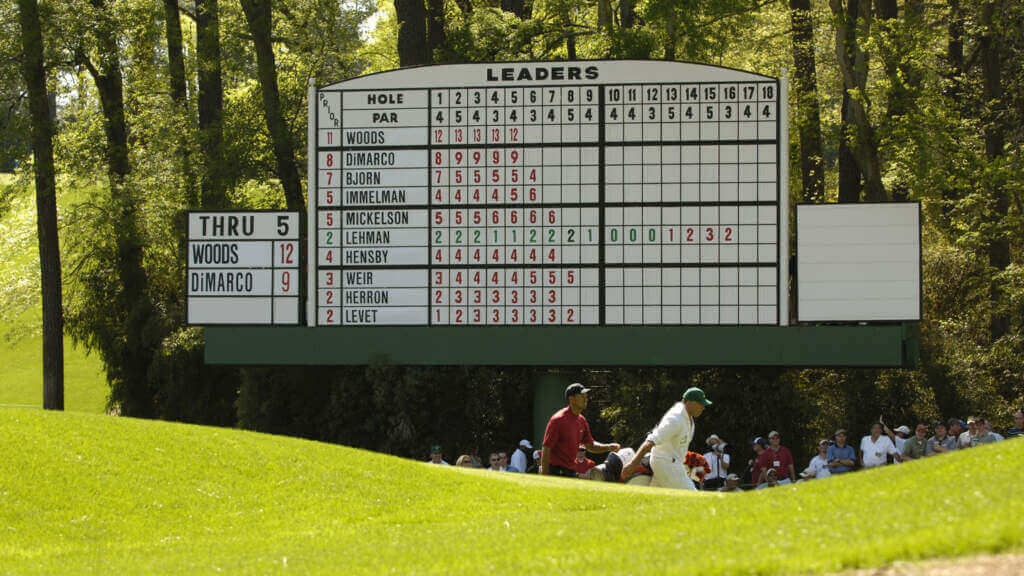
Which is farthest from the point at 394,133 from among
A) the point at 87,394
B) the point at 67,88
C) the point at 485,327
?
the point at 87,394

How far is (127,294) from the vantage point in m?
27.4

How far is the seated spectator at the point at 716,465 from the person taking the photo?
53.6ft

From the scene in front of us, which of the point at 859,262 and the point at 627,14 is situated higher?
the point at 627,14

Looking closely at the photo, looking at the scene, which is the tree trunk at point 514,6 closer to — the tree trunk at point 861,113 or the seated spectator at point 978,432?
the tree trunk at point 861,113

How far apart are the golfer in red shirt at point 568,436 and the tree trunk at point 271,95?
15025mm

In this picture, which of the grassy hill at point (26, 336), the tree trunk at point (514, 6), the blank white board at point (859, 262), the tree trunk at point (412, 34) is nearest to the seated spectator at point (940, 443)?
the blank white board at point (859, 262)

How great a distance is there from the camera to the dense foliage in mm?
20688

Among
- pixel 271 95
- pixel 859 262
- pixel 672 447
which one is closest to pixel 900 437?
pixel 859 262

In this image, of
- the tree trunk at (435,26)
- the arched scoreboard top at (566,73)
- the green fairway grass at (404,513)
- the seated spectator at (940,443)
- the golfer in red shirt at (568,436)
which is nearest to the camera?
the green fairway grass at (404,513)

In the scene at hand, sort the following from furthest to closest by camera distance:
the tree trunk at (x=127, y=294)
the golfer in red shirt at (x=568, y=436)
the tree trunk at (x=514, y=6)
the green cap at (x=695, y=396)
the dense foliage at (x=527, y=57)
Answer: the tree trunk at (x=514, y=6) → the tree trunk at (x=127, y=294) → the dense foliage at (x=527, y=57) → the golfer in red shirt at (x=568, y=436) → the green cap at (x=695, y=396)

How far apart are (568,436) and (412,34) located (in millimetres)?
13266

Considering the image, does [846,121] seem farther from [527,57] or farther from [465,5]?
[465,5]

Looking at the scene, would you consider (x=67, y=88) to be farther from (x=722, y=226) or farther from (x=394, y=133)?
(x=722, y=226)

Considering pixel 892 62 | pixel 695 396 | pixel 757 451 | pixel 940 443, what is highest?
pixel 892 62
